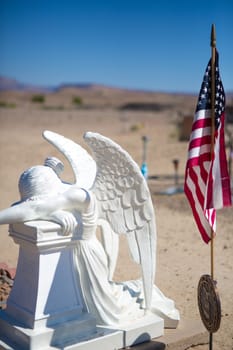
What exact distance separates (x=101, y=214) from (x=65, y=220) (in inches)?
29.7

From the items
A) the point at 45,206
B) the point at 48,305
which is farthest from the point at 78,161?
the point at 48,305

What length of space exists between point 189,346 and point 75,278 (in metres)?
Result: 1.44

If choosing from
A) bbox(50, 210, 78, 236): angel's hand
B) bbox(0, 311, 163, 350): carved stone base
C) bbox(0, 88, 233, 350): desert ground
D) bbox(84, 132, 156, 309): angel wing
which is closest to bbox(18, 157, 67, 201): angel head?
bbox(50, 210, 78, 236): angel's hand

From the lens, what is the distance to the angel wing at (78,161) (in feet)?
A: 17.4

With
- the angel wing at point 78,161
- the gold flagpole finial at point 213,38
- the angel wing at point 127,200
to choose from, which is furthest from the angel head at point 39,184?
the gold flagpole finial at point 213,38

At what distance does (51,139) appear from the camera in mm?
5434

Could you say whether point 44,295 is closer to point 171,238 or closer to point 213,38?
point 213,38

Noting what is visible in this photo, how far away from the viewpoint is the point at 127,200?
5.15m

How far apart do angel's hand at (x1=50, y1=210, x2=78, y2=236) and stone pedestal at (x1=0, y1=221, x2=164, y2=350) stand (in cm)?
6

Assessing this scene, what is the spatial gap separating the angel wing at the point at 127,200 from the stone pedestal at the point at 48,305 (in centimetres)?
62

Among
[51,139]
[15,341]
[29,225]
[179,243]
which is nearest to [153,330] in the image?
[15,341]

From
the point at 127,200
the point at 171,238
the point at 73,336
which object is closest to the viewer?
the point at 73,336

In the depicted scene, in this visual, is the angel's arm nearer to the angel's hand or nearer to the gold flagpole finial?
the angel's hand

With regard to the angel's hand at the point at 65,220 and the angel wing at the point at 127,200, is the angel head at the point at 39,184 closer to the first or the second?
the angel's hand at the point at 65,220
